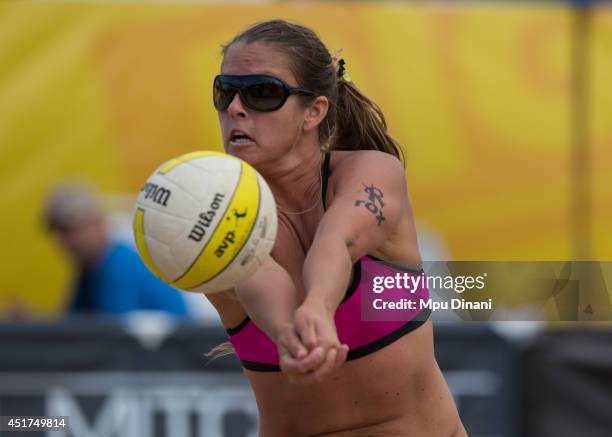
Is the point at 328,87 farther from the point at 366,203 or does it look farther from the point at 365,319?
the point at 365,319

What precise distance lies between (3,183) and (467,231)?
3287mm

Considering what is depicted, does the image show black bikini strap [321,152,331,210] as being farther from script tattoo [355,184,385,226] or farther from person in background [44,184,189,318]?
person in background [44,184,189,318]

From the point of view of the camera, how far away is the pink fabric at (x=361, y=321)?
394 cm

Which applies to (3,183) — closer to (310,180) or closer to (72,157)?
(72,157)

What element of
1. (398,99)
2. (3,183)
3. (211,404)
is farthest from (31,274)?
(398,99)

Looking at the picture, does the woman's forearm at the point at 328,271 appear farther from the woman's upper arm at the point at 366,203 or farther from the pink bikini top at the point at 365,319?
the pink bikini top at the point at 365,319

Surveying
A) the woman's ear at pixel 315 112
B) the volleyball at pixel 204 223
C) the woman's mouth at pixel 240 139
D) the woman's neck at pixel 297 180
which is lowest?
the volleyball at pixel 204 223

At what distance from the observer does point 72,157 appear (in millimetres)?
8633

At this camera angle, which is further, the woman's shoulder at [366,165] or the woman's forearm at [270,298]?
the woman's shoulder at [366,165]

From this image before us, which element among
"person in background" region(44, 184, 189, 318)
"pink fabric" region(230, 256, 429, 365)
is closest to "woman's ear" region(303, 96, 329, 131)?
Answer: "pink fabric" region(230, 256, 429, 365)

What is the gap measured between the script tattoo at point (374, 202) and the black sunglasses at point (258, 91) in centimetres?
40

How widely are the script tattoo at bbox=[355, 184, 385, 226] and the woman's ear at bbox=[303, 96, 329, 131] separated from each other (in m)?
0.36

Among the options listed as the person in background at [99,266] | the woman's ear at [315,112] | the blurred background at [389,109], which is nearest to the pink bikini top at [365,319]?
the woman's ear at [315,112]

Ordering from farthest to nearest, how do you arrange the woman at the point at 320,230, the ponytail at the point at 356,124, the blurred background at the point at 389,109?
1. the blurred background at the point at 389,109
2. the ponytail at the point at 356,124
3. the woman at the point at 320,230
